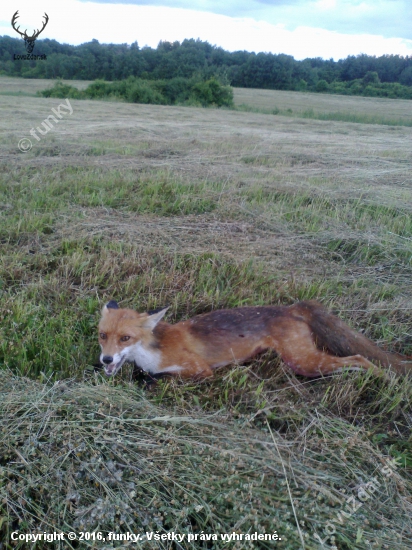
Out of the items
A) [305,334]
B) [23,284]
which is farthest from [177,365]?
[23,284]

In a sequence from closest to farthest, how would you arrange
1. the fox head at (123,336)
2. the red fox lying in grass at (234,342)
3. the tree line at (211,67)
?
the fox head at (123,336)
the red fox lying in grass at (234,342)
the tree line at (211,67)

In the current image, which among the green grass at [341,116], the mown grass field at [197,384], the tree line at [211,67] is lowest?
the mown grass field at [197,384]

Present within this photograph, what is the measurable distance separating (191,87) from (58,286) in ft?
115

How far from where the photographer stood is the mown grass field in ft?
7.32

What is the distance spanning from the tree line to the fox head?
129 feet

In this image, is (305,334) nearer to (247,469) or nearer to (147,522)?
(247,469)

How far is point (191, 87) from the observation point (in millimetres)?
35875

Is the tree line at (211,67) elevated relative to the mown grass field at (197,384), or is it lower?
elevated

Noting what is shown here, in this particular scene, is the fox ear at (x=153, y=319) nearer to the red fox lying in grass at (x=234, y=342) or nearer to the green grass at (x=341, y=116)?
the red fox lying in grass at (x=234, y=342)

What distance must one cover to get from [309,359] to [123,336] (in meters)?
1.37

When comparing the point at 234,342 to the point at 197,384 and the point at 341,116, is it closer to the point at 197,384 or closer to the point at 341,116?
the point at 197,384

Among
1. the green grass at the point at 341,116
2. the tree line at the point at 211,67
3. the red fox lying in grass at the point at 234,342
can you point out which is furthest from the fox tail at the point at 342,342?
the tree line at the point at 211,67

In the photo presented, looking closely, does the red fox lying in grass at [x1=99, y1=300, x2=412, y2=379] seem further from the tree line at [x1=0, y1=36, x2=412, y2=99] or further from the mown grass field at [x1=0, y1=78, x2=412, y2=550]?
the tree line at [x1=0, y1=36, x2=412, y2=99]

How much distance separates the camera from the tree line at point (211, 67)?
149 feet
